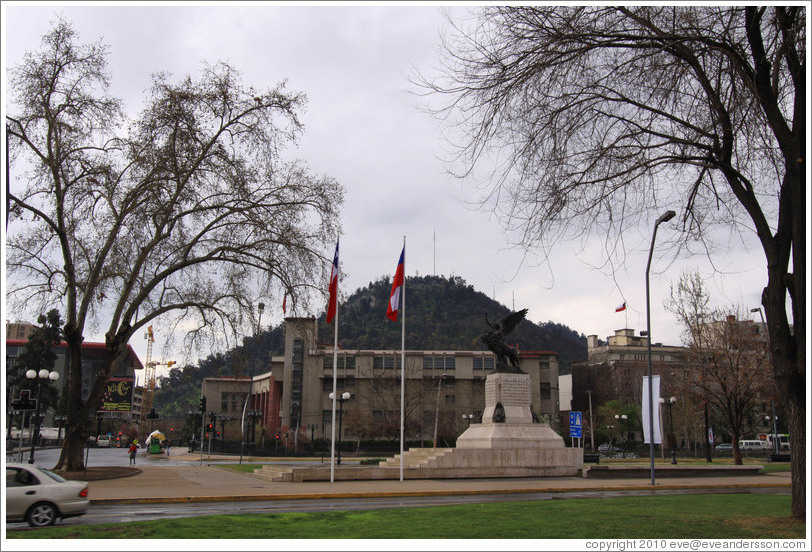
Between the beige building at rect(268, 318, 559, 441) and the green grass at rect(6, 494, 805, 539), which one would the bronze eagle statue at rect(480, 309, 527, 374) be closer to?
the green grass at rect(6, 494, 805, 539)

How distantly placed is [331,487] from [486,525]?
1131 centimetres

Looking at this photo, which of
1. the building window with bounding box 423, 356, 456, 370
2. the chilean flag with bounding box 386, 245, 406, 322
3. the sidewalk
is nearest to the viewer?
the sidewalk

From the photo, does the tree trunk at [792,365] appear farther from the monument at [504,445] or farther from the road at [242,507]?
the monument at [504,445]

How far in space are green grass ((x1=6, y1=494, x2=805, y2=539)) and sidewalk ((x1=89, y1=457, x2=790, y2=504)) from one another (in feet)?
17.8

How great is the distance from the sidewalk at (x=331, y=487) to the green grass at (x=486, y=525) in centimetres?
543

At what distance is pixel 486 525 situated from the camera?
11859mm

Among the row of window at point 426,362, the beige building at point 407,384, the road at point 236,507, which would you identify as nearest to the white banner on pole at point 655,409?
the road at point 236,507

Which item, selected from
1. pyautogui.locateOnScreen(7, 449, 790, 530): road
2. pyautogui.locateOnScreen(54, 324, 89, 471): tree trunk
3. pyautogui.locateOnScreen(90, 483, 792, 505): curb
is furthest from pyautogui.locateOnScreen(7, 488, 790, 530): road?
pyautogui.locateOnScreen(54, 324, 89, 471): tree trunk

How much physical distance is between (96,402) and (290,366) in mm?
71242

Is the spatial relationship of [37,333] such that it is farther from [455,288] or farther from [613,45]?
[455,288]

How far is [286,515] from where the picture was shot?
44.9 ft

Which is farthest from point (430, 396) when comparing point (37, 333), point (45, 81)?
point (45, 81)

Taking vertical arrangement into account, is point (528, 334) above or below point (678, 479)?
above

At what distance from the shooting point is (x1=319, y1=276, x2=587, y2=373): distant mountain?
158m
